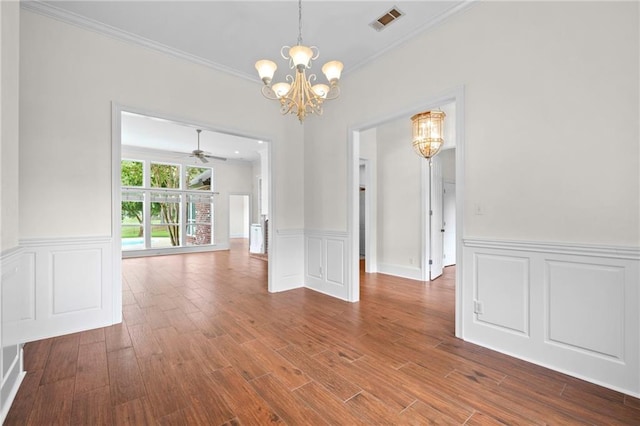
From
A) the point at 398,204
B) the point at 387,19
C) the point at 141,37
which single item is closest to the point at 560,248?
the point at 387,19

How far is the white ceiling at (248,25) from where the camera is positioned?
106 inches

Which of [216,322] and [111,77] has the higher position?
[111,77]

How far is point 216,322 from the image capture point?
3.09m

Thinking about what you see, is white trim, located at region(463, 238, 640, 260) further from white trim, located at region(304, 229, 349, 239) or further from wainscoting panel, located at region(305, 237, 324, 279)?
wainscoting panel, located at region(305, 237, 324, 279)

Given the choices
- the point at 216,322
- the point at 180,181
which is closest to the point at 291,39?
the point at 216,322

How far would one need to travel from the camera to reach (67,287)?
2826 mm

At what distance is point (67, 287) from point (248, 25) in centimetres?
332

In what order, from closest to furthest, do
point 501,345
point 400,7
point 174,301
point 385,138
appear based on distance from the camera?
1. point 501,345
2. point 400,7
3. point 174,301
4. point 385,138

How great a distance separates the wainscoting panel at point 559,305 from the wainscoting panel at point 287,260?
2582 mm

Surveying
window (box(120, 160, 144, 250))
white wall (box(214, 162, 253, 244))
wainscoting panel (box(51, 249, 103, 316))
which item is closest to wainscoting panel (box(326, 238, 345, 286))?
wainscoting panel (box(51, 249, 103, 316))

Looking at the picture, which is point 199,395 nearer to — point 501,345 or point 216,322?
point 216,322

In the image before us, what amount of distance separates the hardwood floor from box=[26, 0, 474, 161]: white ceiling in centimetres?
322

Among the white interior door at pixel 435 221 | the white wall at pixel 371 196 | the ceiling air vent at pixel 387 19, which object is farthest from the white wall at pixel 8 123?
the white interior door at pixel 435 221

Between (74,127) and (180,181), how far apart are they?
22.4ft
